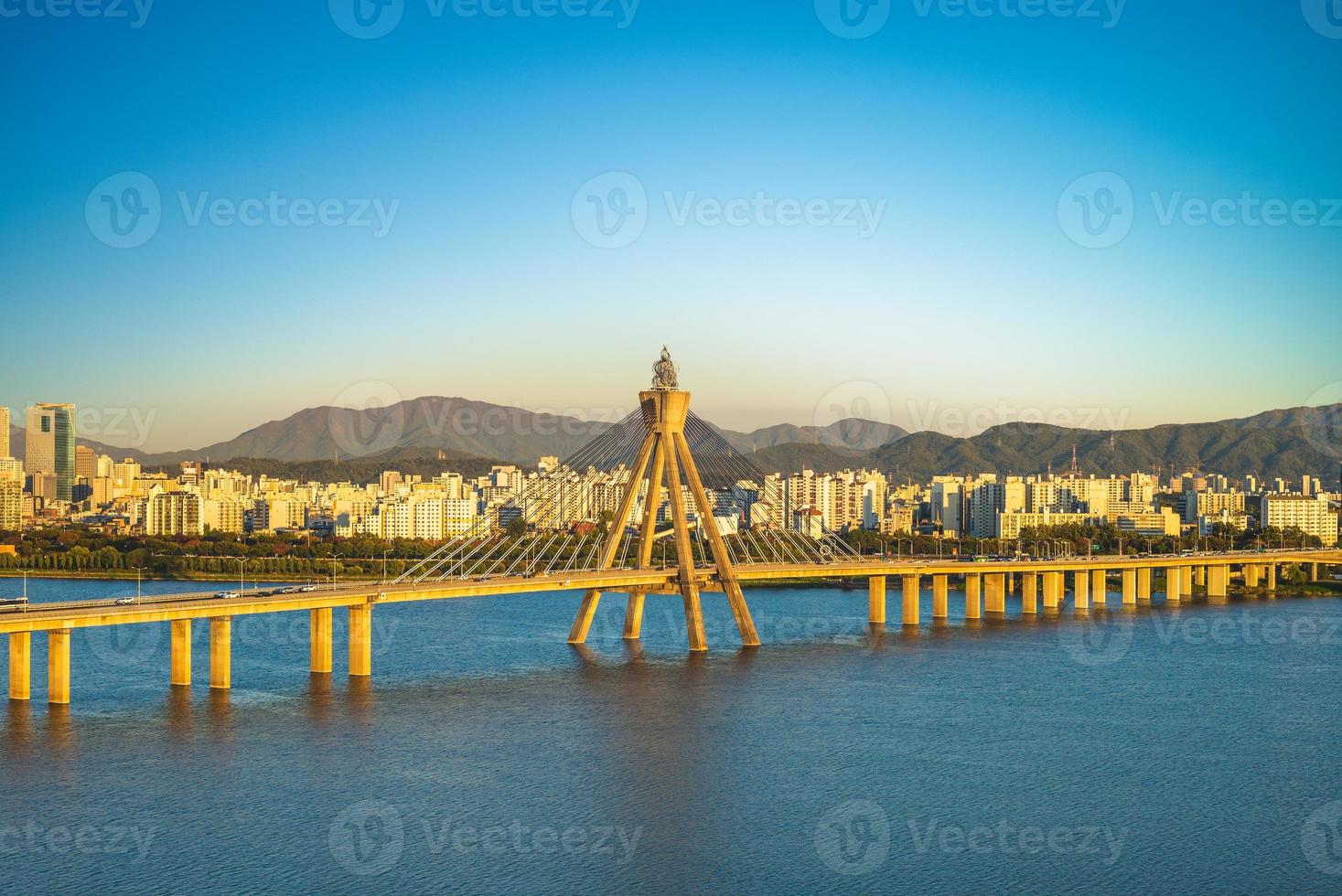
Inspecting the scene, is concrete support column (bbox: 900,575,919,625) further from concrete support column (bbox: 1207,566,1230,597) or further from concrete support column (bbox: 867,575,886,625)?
concrete support column (bbox: 1207,566,1230,597)

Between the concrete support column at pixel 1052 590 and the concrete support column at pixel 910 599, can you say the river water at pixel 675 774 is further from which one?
the concrete support column at pixel 1052 590

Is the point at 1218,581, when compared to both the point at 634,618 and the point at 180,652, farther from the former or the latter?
the point at 180,652

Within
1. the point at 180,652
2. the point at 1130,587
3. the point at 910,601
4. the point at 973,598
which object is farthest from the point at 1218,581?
the point at 180,652

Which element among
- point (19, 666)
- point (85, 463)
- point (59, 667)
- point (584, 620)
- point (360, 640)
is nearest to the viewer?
point (59, 667)

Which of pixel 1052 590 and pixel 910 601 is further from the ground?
pixel 910 601

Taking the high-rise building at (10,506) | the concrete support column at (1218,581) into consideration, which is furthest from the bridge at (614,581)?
the high-rise building at (10,506)

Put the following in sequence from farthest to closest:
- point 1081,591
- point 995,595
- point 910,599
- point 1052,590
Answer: point 1081,591 → point 1052,590 → point 995,595 → point 910,599

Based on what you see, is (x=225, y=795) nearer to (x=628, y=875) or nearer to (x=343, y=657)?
(x=628, y=875)

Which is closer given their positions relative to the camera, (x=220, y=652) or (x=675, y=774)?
(x=675, y=774)
